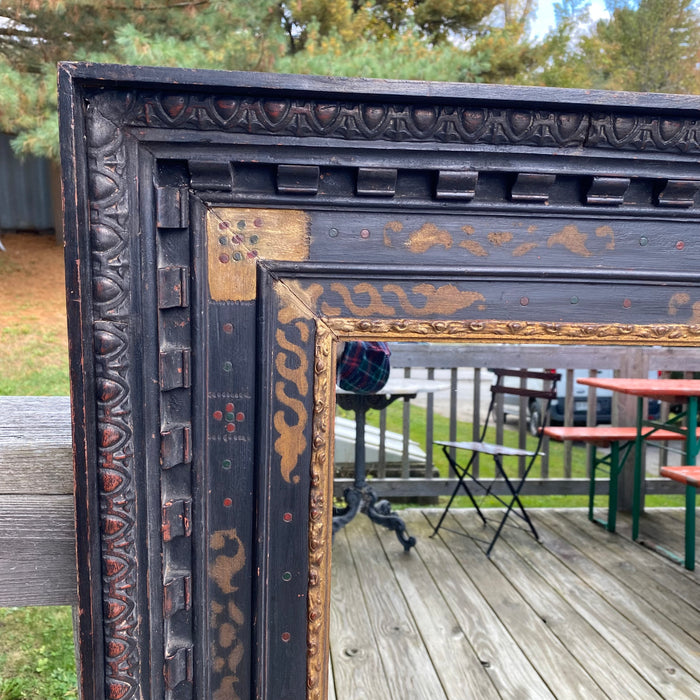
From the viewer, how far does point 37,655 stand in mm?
2779

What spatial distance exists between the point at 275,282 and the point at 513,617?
8.01 feet

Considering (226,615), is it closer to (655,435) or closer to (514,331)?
(514,331)

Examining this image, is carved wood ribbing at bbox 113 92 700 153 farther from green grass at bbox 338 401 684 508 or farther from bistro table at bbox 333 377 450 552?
green grass at bbox 338 401 684 508

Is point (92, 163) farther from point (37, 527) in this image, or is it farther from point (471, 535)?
point (471, 535)

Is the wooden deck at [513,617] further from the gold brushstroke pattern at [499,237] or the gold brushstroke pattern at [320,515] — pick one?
the gold brushstroke pattern at [499,237]

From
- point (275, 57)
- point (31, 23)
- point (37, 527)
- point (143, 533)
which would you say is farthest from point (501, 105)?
point (31, 23)

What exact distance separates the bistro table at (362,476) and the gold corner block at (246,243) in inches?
101

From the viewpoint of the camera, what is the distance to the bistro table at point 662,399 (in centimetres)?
348

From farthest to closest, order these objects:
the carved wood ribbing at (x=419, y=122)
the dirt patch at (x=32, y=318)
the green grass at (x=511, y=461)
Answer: the dirt patch at (x=32, y=318) < the green grass at (x=511, y=461) < the carved wood ribbing at (x=419, y=122)

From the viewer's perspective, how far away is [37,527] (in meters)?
1.16

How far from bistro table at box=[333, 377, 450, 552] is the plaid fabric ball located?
51 centimetres

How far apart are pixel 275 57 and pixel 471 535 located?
15.7 feet

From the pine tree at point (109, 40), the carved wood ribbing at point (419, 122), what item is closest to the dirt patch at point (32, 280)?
the pine tree at point (109, 40)

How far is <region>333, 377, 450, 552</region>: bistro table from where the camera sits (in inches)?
145
